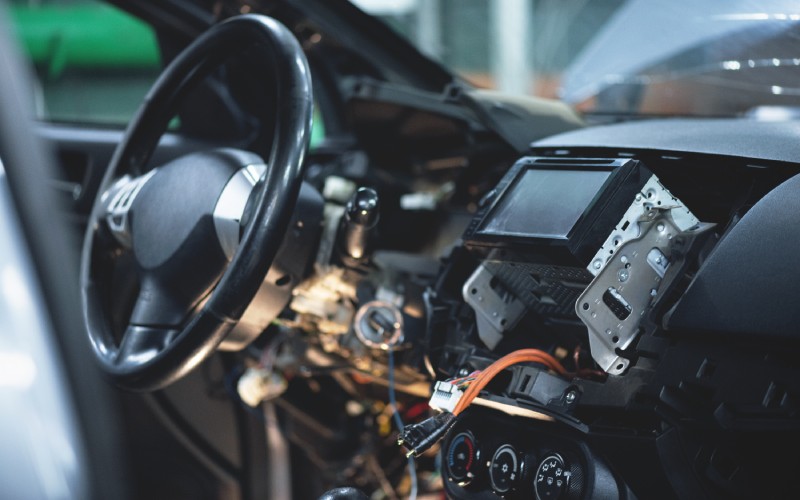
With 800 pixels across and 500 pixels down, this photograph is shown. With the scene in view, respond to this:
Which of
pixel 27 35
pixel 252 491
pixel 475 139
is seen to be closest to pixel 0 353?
pixel 475 139

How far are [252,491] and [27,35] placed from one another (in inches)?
101

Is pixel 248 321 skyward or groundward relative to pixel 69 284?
groundward

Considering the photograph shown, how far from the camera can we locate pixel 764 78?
212 cm

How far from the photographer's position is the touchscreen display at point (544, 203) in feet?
4.73

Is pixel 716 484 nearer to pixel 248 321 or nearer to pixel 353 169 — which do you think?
pixel 248 321

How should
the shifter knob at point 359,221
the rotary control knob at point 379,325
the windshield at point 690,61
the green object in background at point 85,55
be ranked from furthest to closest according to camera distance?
the green object in background at point 85,55, the windshield at point 690,61, the rotary control knob at point 379,325, the shifter knob at point 359,221

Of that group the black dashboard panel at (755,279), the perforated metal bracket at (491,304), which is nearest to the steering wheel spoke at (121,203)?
the perforated metal bracket at (491,304)

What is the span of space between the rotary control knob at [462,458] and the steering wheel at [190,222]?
→ 0.44 metres

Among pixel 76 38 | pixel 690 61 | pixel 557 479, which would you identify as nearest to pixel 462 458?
pixel 557 479

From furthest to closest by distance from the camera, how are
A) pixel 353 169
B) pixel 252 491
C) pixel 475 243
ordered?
pixel 252 491
pixel 353 169
pixel 475 243

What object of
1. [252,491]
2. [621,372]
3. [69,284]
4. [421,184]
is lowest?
[252,491]

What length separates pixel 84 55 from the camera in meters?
4.45

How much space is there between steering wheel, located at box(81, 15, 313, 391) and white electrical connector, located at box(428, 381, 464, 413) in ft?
1.09

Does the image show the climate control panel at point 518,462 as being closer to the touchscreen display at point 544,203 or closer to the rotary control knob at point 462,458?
the rotary control knob at point 462,458
